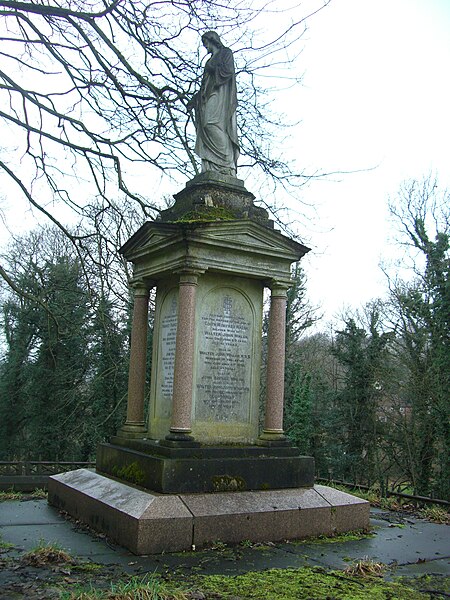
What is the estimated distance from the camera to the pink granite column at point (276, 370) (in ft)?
27.9

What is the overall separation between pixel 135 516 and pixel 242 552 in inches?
47.4

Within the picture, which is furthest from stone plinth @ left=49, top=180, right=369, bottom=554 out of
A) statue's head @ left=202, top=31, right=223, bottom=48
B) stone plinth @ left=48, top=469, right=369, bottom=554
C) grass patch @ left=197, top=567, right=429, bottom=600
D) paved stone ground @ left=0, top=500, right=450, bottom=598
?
statue's head @ left=202, top=31, right=223, bottom=48

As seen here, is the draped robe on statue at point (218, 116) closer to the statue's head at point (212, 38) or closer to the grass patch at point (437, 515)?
the statue's head at point (212, 38)

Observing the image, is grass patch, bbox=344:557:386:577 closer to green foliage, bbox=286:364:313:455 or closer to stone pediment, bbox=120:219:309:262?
stone pediment, bbox=120:219:309:262

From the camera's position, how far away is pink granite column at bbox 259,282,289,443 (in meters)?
8.49

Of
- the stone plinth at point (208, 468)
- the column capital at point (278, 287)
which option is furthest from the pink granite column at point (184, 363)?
the column capital at point (278, 287)

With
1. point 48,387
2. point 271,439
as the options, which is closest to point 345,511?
point 271,439

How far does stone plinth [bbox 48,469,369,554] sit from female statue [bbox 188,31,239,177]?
4.72 meters

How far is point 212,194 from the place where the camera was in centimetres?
884

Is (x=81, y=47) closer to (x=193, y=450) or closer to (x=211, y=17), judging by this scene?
(x=211, y=17)

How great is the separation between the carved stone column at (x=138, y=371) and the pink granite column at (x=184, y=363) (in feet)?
5.08

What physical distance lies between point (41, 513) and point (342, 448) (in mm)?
16684

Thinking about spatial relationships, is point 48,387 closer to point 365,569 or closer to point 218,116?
point 218,116

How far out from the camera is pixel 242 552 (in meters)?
6.47
